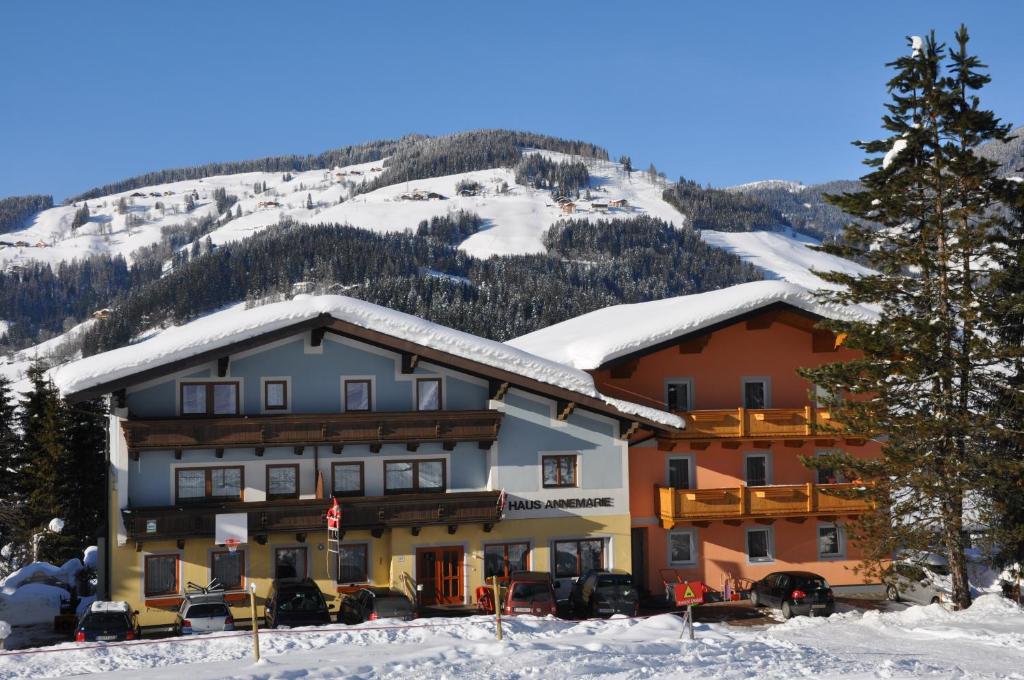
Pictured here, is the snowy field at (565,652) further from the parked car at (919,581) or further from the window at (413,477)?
the window at (413,477)

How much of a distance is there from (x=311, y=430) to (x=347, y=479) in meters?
2.16

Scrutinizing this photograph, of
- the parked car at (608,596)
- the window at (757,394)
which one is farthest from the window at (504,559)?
the window at (757,394)

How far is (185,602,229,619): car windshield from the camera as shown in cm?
2666

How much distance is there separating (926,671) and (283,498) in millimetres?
18942

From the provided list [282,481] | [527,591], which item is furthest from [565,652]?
[282,481]

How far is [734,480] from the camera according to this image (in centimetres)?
3572

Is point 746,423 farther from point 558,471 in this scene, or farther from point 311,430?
point 311,430

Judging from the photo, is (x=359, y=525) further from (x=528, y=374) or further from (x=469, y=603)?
(x=528, y=374)

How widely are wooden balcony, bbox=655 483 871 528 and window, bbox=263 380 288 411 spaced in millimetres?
12869

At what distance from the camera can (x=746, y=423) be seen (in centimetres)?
3441

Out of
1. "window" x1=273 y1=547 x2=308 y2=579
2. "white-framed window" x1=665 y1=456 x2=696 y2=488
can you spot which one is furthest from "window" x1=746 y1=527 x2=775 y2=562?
"window" x1=273 y1=547 x2=308 y2=579

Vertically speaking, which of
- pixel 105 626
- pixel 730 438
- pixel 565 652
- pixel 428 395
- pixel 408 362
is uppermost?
pixel 408 362

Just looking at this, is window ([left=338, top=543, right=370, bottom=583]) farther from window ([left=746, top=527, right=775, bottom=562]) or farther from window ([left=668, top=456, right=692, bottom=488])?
window ([left=746, top=527, right=775, bottom=562])

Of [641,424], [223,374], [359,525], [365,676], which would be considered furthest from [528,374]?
[365,676]
